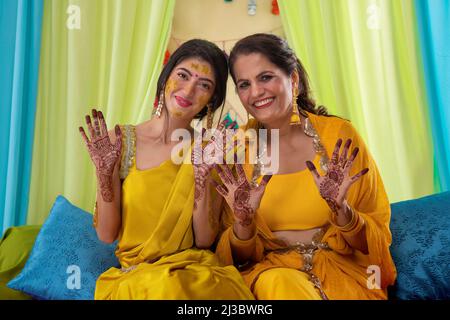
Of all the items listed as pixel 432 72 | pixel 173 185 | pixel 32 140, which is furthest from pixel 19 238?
pixel 432 72

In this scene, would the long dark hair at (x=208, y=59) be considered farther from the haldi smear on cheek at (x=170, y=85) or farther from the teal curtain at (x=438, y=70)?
the teal curtain at (x=438, y=70)

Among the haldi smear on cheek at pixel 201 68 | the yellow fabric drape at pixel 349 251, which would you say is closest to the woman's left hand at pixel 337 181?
the yellow fabric drape at pixel 349 251

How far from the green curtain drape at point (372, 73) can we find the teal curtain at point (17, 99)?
119cm

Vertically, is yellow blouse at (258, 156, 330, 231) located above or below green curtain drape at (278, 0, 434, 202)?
below

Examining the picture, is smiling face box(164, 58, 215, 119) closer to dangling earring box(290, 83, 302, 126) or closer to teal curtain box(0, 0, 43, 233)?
dangling earring box(290, 83, 302, 126)

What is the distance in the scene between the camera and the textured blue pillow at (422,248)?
5.35 feet

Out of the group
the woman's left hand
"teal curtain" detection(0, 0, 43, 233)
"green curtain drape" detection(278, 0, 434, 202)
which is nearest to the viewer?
the woman's left hand

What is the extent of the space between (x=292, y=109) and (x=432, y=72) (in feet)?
3.03

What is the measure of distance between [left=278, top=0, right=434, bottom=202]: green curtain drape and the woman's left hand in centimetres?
95

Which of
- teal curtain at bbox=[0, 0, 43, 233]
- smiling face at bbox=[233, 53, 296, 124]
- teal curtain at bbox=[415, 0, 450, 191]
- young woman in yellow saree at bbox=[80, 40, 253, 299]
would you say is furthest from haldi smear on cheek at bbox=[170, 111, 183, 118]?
teal curtain at bbox=[415, 0, 450, 191]

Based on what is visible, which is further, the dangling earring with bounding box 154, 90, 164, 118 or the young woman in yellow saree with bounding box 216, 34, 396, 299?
the dangling earring with bounding box 154, 90, 164, 118

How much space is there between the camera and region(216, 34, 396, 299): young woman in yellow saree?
1438mm

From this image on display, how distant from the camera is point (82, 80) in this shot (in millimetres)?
2209
